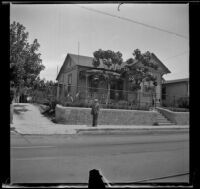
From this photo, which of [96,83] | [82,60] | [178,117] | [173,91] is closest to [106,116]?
[96,83]

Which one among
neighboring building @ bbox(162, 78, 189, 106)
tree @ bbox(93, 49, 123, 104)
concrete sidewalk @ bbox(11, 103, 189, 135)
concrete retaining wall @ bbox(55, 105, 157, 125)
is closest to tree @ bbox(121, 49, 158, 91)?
tree @ bbox(93, 49, 123, 104)

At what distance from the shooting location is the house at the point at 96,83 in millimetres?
16594

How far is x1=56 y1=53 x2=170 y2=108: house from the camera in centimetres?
1659

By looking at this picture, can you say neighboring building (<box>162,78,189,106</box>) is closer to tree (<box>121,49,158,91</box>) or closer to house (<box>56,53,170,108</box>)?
house (<box>56,53,170,108</box>)

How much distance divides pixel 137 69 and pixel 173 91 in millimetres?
7817

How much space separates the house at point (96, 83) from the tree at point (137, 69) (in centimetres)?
33

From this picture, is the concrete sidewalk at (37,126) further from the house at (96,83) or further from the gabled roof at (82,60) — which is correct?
the gabled roof at (82,60)

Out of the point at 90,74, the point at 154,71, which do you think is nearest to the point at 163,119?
the point at 154,71

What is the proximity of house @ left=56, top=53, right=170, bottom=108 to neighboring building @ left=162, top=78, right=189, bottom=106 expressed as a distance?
845 mm

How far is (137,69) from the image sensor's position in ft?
61.2

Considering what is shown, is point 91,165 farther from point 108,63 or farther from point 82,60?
point 82,60
